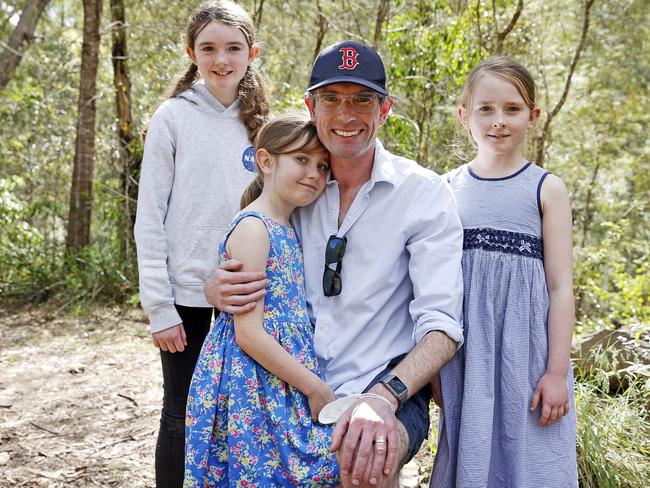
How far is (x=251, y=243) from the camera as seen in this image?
2.20 meters

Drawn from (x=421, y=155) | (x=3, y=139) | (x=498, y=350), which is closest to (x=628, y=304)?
(x=421, y=155)

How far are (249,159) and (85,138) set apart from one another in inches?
208

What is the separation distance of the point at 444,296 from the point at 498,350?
0.92ft

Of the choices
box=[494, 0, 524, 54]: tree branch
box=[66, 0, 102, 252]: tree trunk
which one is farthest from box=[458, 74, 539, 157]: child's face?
box=[66, 0, 102, 252]: tree trunk

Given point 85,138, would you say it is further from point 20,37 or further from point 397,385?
point 397,385

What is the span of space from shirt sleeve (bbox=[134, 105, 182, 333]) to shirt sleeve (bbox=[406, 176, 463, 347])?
96 centimetres

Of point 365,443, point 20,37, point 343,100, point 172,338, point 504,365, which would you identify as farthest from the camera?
point 20,37

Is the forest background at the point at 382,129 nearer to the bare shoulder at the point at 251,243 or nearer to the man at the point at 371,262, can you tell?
the man at the point at 371,262

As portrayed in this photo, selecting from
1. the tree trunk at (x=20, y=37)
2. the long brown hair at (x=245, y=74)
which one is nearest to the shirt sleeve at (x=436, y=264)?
the long brown hair at (x=245, y=74)

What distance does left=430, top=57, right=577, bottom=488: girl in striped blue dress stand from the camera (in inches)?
87.6

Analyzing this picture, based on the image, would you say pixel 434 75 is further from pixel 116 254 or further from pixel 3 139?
A: pixel 3 139

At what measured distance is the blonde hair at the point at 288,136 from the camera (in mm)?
2311

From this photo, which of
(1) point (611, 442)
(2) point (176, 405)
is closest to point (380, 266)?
(2) point (176, 405)

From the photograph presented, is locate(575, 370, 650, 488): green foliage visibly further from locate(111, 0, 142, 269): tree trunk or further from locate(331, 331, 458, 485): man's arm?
locate(111, 0, 142, 269): tree trunk
